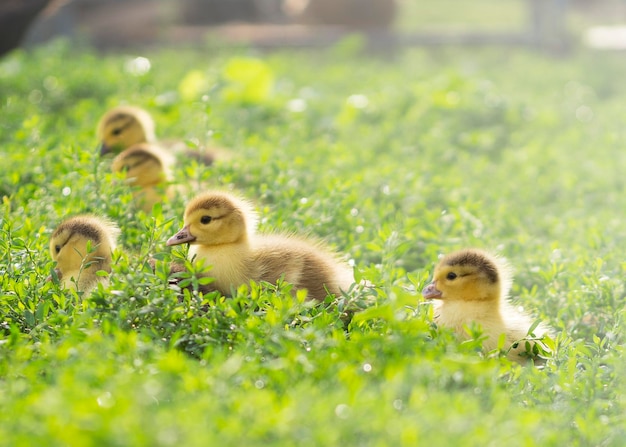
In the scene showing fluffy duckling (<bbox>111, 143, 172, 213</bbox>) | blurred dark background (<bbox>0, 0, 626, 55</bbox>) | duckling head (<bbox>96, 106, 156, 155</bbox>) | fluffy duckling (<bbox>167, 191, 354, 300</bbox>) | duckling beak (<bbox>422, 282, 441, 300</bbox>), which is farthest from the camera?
blurred dark background (<bbox>0, 0, 626, 55</bbox>)

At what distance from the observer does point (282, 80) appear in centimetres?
991

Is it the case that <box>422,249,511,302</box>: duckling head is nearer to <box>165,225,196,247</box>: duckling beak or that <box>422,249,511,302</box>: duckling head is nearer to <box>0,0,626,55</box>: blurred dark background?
<box>165,225,196,247</box>: duckling beak

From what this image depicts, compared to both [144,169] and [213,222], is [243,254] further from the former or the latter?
[144,169]

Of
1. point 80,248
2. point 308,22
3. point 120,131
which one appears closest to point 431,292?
point 80,248

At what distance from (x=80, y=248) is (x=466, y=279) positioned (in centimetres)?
161

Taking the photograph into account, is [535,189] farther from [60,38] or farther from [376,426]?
[60,38]

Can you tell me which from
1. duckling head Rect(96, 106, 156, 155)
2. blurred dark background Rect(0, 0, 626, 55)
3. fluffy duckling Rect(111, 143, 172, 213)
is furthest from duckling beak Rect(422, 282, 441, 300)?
blurred dark background Rect(0, 0, 626, 55)

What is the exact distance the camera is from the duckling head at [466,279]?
3.77m

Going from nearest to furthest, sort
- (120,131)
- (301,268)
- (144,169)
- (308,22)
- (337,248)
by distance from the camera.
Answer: (301,268) < (337,248) < (144,169) < (120,131) < (308,22)

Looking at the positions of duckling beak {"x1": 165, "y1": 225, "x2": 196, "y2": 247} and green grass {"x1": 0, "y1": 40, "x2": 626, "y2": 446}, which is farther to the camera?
duckling beak {"x1": 165, "y1": 225, "x2": 196, "y2": 247}

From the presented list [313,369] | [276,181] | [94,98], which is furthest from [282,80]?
[313,369]

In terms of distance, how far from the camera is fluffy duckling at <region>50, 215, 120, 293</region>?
382cm

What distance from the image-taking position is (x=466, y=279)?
379 centimetres

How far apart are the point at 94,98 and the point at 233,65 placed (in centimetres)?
135
